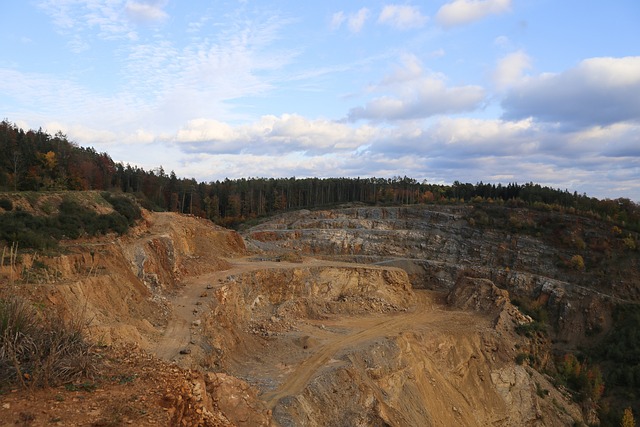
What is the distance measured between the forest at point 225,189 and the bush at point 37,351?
3228 centimetres

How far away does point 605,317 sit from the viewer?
37094mm

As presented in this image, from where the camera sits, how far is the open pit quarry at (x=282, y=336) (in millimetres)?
10078

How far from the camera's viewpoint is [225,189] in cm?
8700

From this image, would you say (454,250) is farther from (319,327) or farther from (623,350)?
(319,327)

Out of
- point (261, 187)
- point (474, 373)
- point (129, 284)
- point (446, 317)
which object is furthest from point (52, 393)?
point (261, 187)

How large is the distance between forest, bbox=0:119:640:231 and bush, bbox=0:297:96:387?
3228 cm

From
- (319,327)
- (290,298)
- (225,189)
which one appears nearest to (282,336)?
(319,327)

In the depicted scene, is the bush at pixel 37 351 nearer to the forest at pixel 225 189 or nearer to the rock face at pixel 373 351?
the rock face at pixel 373 351

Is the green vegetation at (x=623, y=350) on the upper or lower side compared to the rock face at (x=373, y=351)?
lower

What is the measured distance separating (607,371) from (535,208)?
93.9 ft

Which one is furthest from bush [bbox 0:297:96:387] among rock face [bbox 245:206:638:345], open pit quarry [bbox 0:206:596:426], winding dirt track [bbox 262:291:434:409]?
rock face [bbox 245:206:638:345]

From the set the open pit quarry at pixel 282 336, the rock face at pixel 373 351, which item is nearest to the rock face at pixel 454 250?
the open pit quarry at pixel 282 336

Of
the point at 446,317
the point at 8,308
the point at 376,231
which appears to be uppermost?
the point at 8,308

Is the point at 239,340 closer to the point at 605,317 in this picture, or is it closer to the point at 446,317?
the point at 446,317
